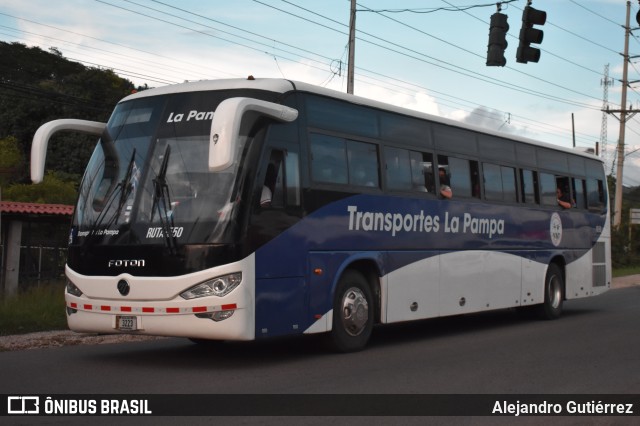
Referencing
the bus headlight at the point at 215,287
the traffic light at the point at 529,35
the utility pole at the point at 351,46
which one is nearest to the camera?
the bus headlight at the point at 215,287

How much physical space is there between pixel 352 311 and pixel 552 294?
777cm

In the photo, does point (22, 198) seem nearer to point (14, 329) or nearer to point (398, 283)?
point (14, 329)

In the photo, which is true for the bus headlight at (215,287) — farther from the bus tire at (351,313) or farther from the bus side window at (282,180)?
the bus tire at (351,313)

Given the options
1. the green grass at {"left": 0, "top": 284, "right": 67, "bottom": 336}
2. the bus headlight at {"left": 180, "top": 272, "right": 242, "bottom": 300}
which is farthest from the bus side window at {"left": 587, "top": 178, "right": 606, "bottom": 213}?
the bus headlight at {"left": 180, "top": 272, "right": 242, "bottom": 300}

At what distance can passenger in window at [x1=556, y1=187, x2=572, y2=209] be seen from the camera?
18375 mm

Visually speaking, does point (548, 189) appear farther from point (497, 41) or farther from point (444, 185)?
point (444, 185)

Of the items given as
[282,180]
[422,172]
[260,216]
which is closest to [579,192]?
[422,172]

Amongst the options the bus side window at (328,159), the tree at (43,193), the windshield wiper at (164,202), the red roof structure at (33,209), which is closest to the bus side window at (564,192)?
the bus side window at (328,159)

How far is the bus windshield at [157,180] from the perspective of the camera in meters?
9.83

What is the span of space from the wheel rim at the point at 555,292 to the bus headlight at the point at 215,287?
32.9 feet

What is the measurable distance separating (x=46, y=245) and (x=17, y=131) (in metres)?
32.0

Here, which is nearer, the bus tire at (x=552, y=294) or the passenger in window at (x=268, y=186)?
the passenger in window at (x=268, y=186)

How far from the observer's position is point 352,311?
A: 11641 millimetres

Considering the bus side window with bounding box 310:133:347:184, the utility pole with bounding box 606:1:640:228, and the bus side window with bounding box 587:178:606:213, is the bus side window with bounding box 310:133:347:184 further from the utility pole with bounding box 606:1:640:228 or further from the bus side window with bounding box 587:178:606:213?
the utility pole with bounding box 606:1:640:228
